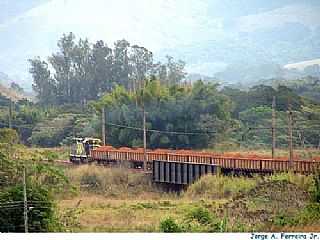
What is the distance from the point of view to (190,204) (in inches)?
364

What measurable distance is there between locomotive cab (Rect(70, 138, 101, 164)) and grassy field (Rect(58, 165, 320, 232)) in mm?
1456

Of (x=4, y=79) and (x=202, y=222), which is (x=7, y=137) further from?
(x=4, y=79)

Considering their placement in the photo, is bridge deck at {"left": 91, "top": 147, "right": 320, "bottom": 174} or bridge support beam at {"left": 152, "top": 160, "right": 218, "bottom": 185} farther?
bridge support beam at {"left": 152, "top": 160, "right": 218, "bottom": 185}

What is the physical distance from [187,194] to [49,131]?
636cm

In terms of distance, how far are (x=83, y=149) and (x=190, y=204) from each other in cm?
543

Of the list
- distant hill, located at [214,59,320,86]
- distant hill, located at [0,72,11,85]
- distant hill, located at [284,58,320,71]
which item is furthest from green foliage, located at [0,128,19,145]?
distant hill, located at [214,59,320,86]

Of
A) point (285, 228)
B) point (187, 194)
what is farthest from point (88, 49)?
point (285, 228)

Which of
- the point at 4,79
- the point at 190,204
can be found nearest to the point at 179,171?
the point at 190,204

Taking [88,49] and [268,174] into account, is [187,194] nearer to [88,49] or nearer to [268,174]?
[268,174]

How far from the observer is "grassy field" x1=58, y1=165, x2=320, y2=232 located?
633 centimetres

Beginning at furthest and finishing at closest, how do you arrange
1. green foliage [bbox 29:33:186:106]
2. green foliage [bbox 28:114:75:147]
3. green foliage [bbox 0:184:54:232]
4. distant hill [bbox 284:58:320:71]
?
distant hill [bbox 284:58:320:71] < green foliage [bbox 29:33:186:106] < green foliage [bbox 28:114:75:147] < green foliage [bbox 0:184:54:232]

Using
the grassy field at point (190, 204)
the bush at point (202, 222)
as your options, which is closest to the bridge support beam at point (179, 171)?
the grassy field at point (190, 204)

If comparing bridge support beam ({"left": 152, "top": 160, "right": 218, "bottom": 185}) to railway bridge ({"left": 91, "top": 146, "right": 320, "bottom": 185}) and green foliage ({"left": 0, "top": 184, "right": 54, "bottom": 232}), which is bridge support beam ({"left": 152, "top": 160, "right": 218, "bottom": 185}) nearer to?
railway bridge ({"left": 91, "top": 146, "right": 320, "bottom": 185})

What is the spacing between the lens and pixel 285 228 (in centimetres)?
522
